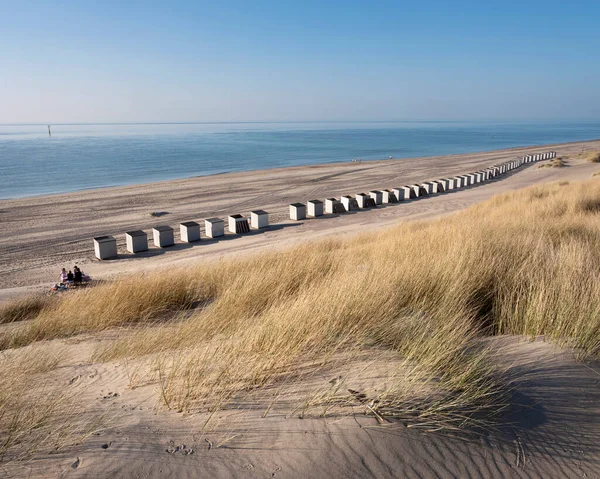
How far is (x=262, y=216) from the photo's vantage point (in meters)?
20.5

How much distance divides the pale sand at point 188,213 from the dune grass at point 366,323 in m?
8.24

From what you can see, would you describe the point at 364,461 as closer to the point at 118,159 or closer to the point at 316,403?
the point at 316,403

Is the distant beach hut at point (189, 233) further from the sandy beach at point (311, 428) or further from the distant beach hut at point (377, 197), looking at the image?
the sandy beach at point (311, 428)

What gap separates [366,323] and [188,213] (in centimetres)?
2248

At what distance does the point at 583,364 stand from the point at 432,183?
95.8 feet

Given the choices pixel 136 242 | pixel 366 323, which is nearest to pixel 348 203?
pixel 136 242

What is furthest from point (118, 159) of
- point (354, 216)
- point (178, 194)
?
point (354, 216)

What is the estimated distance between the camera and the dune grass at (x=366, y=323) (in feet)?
9.38

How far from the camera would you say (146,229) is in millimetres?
21141

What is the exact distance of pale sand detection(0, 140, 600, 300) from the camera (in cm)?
1602

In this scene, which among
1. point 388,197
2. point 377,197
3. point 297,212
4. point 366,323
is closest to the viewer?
point 366,323

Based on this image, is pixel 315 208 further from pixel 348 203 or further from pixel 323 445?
pixel 323 445

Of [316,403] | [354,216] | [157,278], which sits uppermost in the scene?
[316,403]

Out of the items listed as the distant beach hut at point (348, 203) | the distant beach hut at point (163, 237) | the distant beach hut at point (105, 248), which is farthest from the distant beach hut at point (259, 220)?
the distant beach hut at point (105, 248)
